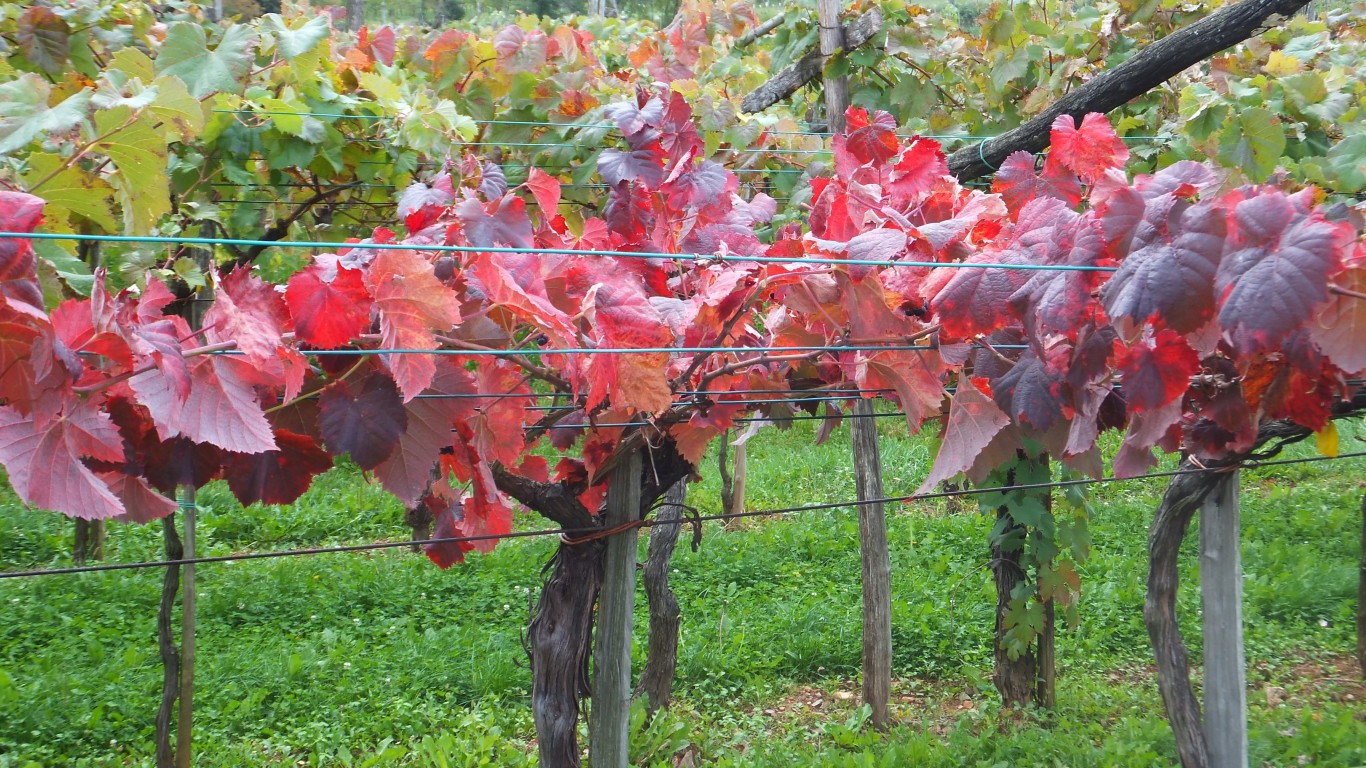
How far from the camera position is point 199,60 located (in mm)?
2785

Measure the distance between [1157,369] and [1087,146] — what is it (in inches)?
25.8

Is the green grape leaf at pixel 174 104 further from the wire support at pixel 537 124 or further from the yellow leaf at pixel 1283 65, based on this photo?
the yellow leaf at pixel 1283 65

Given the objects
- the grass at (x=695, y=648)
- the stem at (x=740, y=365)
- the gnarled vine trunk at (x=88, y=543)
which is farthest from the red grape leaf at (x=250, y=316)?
the gnarled vine trunk at (x=88, y=543)

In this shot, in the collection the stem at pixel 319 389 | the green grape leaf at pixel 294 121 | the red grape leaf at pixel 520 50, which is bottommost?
the stem at pixel 319 389

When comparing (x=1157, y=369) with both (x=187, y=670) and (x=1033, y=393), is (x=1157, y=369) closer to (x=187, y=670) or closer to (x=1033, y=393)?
(x=1033, y=393)

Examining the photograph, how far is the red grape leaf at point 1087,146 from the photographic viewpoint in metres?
1.90

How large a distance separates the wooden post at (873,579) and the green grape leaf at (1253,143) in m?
1.52

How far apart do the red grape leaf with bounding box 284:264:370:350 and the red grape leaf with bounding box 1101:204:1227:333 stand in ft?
3.00

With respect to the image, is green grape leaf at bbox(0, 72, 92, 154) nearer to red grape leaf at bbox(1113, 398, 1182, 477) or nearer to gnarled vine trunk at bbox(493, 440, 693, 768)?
gnarled vine trunk at bbox(493, 440, 693, 768)

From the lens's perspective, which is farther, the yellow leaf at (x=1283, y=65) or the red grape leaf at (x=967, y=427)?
the yellow leaf at (x=1283, y=65)

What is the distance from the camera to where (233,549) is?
5914 mm

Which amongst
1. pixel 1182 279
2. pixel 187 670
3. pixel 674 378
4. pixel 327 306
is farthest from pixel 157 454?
pixel 187 670

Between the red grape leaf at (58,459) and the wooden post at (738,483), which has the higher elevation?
the wooden post at (738,483)

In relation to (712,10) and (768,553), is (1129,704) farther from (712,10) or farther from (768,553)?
(712,10)
